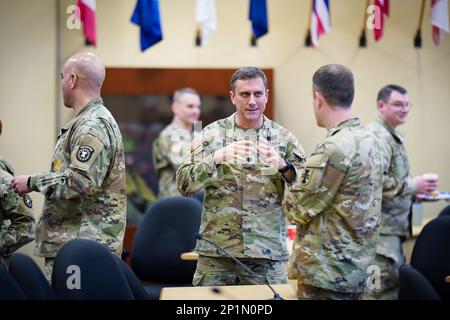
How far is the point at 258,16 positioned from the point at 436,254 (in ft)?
7.32

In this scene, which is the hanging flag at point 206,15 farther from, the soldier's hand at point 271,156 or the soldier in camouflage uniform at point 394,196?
the soldier's hand at point 271,156

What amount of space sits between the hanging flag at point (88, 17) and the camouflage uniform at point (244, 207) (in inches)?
74.9

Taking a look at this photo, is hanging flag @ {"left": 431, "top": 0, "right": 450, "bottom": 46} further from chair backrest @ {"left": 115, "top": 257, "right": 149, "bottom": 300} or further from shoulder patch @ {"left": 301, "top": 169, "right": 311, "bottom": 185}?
chair backrest @ {"left": 115, "top": 257, "right": 149, "bottom": 300}

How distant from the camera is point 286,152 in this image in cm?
340

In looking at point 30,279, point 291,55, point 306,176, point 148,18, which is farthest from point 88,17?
point 30,279

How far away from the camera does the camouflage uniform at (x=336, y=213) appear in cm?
271

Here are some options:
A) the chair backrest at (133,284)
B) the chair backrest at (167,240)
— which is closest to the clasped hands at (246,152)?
the chair backrest at (133,284)

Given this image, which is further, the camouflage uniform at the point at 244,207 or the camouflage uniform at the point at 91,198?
the camouflage uniform at the point at 244,207

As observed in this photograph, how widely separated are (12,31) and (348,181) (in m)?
2.53

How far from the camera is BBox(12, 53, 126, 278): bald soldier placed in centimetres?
316

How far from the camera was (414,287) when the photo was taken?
2.12 meters

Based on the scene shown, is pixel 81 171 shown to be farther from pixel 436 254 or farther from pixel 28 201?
pixel 436 254
